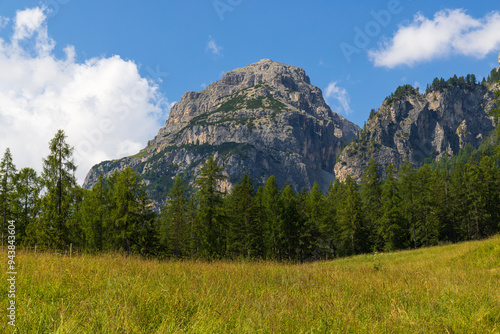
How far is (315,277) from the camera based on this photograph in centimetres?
779

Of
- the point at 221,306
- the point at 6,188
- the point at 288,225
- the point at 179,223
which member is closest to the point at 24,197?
the point at 6,188

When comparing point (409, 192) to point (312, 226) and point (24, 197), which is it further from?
point (24, 197)

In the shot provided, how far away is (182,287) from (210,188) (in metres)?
28.0

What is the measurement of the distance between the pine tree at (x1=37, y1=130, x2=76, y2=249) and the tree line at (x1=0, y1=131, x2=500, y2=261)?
77mm

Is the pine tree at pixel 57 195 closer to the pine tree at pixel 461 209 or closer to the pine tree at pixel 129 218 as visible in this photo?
the pine tree at pixel 129 218

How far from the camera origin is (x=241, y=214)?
133 ft

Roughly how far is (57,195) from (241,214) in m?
22.4

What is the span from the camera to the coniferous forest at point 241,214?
2652cm

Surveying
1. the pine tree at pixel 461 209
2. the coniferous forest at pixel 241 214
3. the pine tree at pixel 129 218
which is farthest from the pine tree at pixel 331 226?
the pine tree at pixel 129 218

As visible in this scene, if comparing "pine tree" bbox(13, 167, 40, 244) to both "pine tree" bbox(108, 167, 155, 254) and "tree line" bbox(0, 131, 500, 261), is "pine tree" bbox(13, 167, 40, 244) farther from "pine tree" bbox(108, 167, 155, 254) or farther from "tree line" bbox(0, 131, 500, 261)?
"pine tree" bbox(108, 167, 155, 254)

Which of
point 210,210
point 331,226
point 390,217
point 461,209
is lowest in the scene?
point 331,226

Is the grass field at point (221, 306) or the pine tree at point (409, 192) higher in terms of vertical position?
the pine tree at point (409, 192)

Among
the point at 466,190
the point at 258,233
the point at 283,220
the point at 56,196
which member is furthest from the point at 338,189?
the point at 56,196

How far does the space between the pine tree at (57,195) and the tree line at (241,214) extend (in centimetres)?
8
